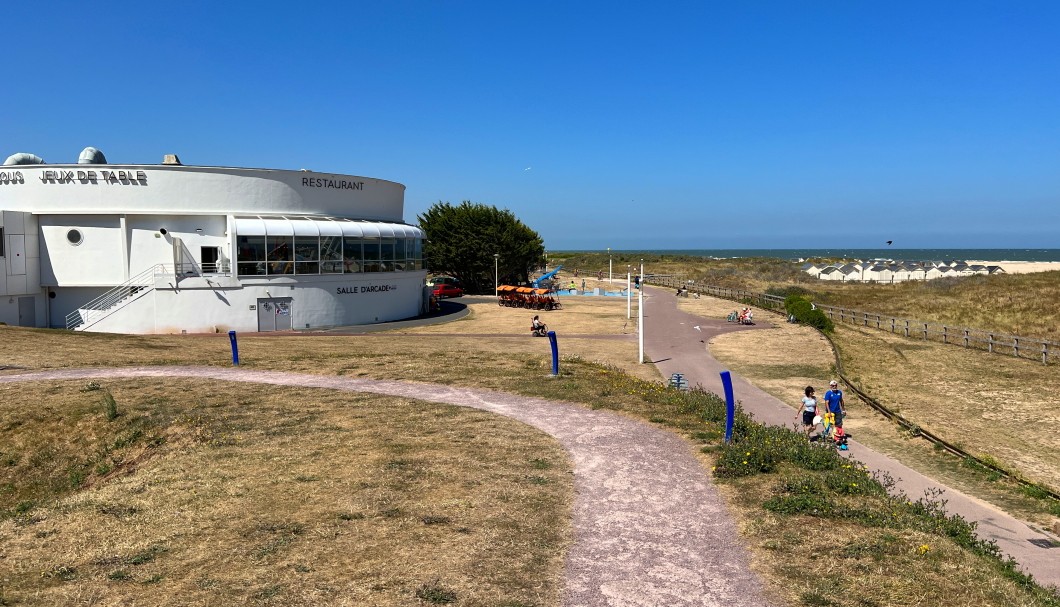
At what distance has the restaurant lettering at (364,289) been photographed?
35906 mm

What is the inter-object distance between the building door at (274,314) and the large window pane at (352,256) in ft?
12.0

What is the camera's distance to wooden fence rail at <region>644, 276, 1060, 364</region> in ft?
93.4

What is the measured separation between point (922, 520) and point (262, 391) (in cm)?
1482

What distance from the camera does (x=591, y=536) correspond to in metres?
8.09

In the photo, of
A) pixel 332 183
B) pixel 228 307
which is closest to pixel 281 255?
pixel 228 307

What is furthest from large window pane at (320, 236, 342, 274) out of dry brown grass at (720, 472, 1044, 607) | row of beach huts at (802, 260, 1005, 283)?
row of beach huts at (802, 260, 1005, 283)

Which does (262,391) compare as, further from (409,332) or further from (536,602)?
(409,332)

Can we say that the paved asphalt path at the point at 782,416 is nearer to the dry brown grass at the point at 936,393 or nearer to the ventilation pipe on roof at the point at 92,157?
the dry brown grass at the point at 936,393

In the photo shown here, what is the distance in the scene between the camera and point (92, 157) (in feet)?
119

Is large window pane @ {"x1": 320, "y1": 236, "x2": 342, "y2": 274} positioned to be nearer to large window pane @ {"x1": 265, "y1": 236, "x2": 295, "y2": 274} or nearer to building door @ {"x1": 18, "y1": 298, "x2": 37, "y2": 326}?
large window pane @ {"x1": 265, "y1": 236, "x2": 295, "y2": 274}

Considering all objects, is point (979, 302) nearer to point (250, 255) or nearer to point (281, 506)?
point (250, 255)

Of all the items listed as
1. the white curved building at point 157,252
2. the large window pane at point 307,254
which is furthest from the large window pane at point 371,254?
the large window pane at point 307,254

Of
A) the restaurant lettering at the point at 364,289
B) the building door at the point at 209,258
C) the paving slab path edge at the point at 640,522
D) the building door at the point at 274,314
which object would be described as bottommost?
the paving slab path edge at the point at 640,522

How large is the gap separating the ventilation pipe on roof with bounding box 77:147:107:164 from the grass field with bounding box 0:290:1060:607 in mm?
24983
